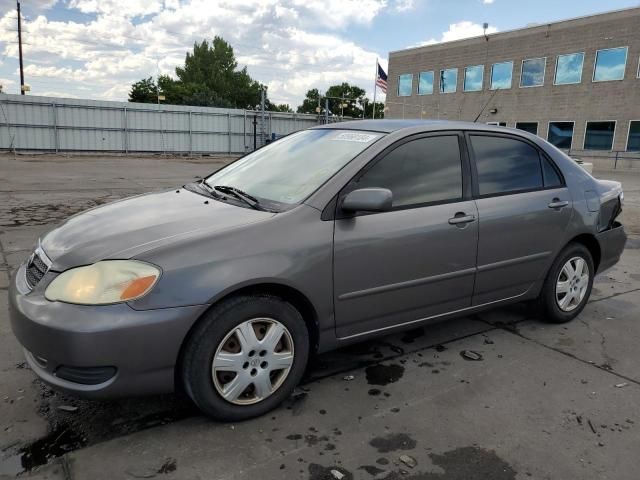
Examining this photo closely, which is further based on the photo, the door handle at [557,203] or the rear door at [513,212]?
the door handle at [557,203]

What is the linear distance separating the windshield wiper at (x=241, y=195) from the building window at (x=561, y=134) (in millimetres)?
30913

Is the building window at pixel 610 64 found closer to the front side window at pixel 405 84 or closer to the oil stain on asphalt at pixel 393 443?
the front side window at pixel 405 84

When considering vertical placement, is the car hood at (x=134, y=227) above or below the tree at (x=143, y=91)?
below

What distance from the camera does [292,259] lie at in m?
2.63

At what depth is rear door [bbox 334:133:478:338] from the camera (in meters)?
2.88

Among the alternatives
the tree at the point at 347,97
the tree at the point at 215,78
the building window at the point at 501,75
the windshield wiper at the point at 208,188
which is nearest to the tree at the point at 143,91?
the tree at the point at 215,78

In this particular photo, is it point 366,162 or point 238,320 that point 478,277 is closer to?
point 366,162

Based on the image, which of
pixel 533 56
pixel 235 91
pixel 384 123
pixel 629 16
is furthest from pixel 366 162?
pixel 235 91

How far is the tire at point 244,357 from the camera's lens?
8.02 ft

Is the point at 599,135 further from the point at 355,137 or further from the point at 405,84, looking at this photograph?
the point at 355,137

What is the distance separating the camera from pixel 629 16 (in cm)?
2684

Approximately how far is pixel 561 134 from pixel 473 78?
7.58 metres

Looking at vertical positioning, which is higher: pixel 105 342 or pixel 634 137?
pixel 634 137

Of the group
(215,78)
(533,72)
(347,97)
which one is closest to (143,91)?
(215,78)
